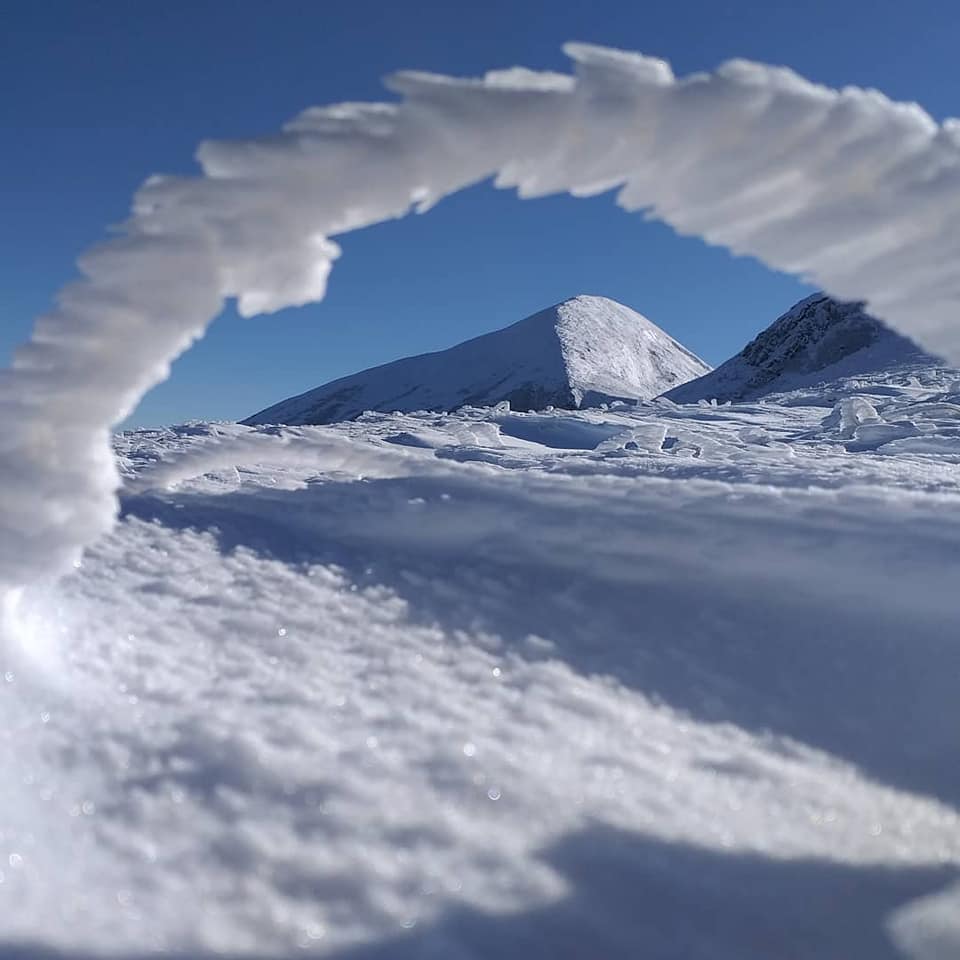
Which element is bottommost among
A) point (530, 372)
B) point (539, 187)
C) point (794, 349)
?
point (539, 187)

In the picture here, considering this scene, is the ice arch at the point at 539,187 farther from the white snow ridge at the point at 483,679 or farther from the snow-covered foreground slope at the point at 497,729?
the snow-covered foreground slope at the point at 497,729

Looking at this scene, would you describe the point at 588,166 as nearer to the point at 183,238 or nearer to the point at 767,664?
the point at 183,238

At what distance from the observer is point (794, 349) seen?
3247 centimetres

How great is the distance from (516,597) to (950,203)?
105 centimetres

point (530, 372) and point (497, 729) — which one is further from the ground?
point (530, 372)

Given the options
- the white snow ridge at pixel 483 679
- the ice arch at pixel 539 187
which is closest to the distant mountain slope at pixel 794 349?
the white snow ridge at pixel 483 679

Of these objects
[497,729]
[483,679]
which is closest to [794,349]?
[483,679]

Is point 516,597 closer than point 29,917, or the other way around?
point 29,917

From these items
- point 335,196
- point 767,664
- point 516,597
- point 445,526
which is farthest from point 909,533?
point 335,196

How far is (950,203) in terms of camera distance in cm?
99

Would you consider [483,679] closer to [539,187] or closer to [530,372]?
Result: [539,187]

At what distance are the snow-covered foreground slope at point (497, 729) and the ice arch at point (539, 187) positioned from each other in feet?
1.67

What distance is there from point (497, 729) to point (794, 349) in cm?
3433

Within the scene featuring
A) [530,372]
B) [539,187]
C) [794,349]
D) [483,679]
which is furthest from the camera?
[530,372]
